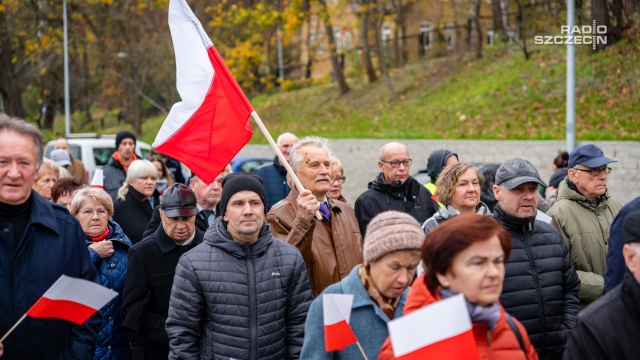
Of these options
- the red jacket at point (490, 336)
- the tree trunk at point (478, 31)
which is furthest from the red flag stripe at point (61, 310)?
the tree trunk at point (478, 31)

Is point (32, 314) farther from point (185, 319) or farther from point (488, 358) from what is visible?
point (488, 358)

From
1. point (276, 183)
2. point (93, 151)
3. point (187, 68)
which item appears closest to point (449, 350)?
point (187, 68)

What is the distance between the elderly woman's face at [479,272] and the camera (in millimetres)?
3441

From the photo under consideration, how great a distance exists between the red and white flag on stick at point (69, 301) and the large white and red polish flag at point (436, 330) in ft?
5.30

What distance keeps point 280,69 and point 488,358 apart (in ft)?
132

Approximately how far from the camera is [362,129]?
2736 centimetres

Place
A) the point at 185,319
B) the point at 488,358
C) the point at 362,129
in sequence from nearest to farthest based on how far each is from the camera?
the point at 488,358 < the point at 185,319 < the point at 362,129

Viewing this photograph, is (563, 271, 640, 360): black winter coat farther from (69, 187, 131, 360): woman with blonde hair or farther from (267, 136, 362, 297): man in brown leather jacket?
(69, 187, 131, 360): woman with blonde hair

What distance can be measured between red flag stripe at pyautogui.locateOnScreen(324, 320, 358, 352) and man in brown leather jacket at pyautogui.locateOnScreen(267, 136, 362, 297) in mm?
1539

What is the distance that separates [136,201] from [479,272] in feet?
19.2

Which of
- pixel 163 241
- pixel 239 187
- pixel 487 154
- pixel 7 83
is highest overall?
pixel 7 83

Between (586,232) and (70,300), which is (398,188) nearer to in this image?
(586,232)

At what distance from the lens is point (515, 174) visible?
18.2 feet

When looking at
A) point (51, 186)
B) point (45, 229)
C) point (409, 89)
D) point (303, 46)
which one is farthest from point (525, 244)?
point (303, 46)
